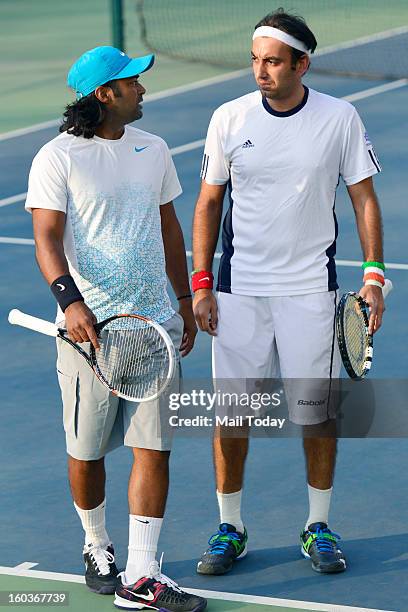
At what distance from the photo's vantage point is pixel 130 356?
238 inches

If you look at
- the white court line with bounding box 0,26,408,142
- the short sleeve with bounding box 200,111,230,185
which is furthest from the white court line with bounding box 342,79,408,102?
the short sleeve with bounding box 200,111,230,185

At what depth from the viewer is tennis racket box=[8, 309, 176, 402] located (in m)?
6.01

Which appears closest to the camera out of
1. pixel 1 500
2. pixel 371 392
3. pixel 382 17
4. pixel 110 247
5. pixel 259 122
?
pixel 110 247

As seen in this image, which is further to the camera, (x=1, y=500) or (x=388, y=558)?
(x=1, y=500)

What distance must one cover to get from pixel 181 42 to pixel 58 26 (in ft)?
7.58

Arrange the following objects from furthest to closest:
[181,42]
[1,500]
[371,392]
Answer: [181,42] < [371,392] < [1,500]

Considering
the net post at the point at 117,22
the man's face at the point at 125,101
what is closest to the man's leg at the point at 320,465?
the man's face at the point at 125,101

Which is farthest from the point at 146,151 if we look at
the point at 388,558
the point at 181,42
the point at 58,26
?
the point at 58,26

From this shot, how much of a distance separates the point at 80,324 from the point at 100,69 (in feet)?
3.41

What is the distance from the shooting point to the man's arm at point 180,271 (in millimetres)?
6430

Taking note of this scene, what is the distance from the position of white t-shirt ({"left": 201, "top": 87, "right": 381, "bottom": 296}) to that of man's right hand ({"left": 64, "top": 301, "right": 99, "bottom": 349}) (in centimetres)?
93

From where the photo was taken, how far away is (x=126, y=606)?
616cm

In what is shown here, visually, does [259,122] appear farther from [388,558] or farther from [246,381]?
[388,558]

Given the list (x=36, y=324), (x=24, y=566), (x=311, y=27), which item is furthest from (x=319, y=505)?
(x=311, y=27)
